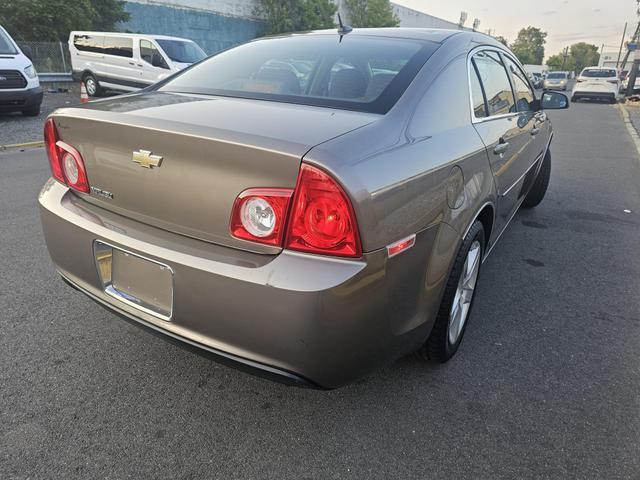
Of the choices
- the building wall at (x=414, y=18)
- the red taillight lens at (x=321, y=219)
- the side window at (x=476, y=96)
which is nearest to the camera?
the red taillight lens at (x=321, y=219)

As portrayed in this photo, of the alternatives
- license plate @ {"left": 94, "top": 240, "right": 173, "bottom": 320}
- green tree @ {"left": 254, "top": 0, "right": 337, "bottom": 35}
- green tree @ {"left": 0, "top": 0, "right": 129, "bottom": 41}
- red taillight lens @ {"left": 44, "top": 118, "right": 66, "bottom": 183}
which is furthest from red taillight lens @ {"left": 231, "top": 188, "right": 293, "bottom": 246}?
green tree @ {"left": 254, "top": 0, "right": 337, "bottom": 35}

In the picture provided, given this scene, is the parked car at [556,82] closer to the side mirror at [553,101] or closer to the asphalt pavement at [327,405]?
the side mirror at [553,101]

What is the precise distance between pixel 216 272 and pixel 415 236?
72cm

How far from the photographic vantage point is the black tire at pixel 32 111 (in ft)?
32.0

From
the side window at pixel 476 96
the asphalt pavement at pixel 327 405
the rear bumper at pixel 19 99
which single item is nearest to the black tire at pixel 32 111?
the rear bumper at pixel 19 99

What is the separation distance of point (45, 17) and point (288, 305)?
21803 mm

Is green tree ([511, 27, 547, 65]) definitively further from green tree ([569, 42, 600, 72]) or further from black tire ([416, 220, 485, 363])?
black tire ([416, 220, 485, 363])

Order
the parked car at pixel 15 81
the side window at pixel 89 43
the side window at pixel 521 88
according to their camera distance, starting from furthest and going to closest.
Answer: the side window at pixel 89 43 → the parked car at pixel 15 81 → the side window at pixel 521 88

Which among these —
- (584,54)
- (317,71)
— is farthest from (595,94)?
(584,54)

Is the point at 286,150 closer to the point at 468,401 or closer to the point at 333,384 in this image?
the point at 333,384

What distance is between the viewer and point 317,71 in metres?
2.47

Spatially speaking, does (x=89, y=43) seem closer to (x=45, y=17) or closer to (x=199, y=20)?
(x=45, y=17)

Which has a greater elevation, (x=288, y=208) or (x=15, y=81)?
(x=288, y=208)

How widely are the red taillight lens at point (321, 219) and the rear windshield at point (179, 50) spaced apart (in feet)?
44.2
